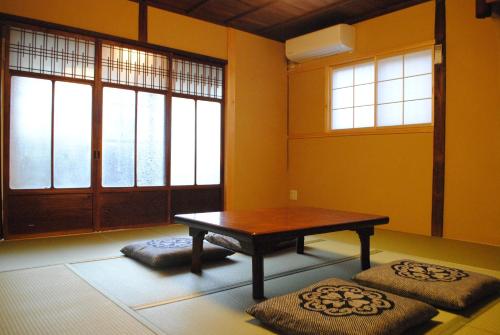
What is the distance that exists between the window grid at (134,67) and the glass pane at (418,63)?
9.23ft

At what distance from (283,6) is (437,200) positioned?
275cm

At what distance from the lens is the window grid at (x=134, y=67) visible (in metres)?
4.27

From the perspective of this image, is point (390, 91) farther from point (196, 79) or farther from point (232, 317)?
point (232, 317)

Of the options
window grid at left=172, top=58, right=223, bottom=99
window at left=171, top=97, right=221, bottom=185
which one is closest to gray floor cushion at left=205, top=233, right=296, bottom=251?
window at left=171, top=97, right=221, bottom=185

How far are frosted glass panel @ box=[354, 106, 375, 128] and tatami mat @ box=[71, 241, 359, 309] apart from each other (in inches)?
81.0

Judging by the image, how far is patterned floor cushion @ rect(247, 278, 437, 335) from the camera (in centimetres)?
160

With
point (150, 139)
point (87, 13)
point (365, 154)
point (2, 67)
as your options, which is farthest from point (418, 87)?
point (2, 67)

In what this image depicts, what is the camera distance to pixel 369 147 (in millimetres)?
4738

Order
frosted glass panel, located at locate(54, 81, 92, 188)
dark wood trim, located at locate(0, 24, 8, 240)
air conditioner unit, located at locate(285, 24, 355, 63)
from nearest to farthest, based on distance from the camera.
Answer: dark wood trim, located at locate(0, 24, 8, 240) → frosted glass panel, located at locate(54, 81, 92, 188) → air conditioner unit, located at locate(285, 24, 355, 63)

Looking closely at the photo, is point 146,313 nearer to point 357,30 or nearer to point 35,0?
point 35,0

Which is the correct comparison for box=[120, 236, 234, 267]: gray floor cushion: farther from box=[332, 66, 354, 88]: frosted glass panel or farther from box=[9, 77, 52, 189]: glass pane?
box=[332, 66, 354, 88]: frosted glass panel

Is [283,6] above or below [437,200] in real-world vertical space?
above

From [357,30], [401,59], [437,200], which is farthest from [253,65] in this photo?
[437,200]

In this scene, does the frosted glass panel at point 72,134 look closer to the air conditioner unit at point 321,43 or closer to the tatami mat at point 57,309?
the tatami mat at point 57,309
